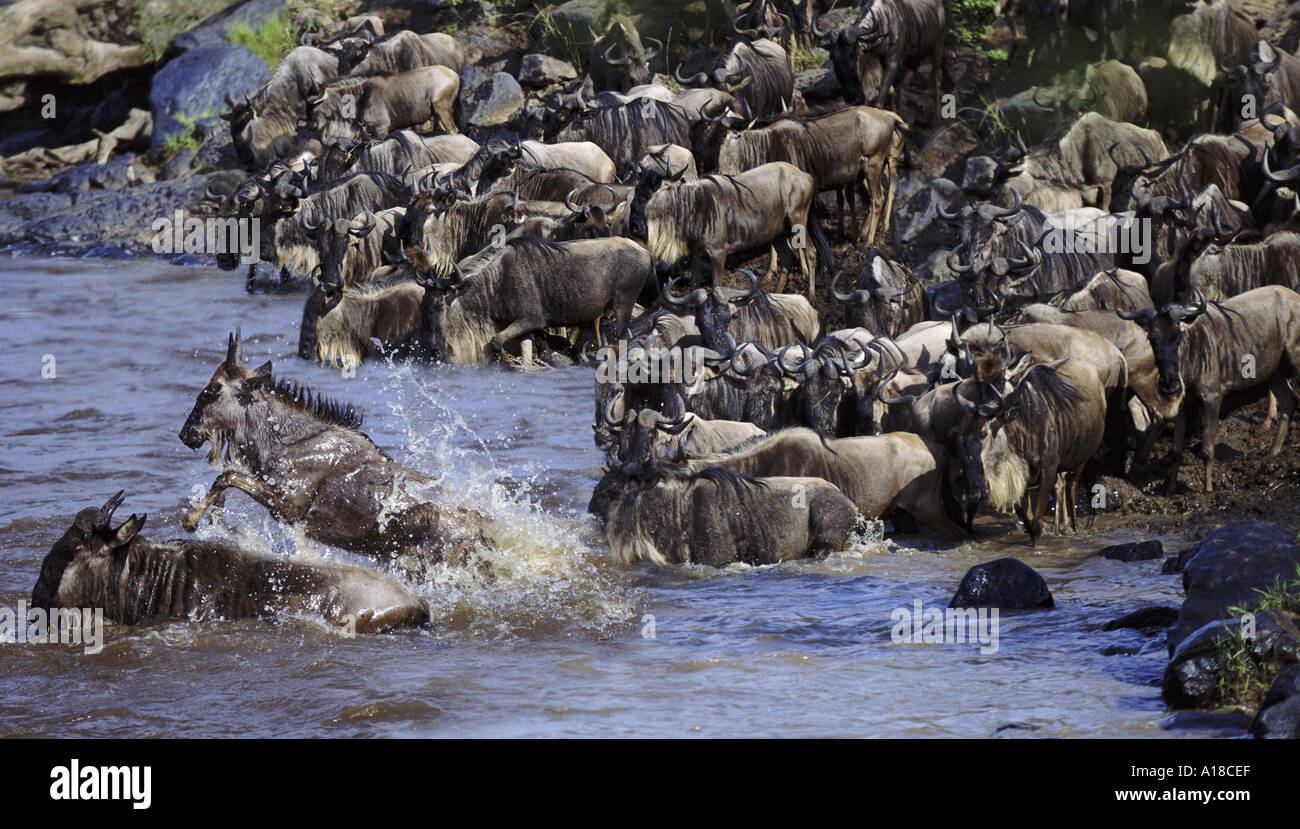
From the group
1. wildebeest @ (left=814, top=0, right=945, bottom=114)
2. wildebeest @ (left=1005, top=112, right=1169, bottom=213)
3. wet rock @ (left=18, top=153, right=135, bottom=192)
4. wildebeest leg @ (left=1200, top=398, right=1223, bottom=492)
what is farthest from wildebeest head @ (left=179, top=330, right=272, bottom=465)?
wet rock @ (left=18, top=153, right=135, bottom=192)

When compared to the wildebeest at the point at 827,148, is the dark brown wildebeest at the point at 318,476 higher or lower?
lower

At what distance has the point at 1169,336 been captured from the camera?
10172 millimetres

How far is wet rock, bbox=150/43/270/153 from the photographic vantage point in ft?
77.8

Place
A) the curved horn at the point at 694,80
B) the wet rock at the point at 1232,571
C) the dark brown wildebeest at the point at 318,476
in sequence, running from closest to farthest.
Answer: the wet rock at the point at 1232,571 < the dark brown wildebeest at the point at 318,476 < the curved horn at the point at 694,80

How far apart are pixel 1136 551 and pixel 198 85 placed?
19.4 m

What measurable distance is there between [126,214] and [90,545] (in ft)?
51.1

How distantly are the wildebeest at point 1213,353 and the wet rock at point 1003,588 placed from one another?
286 centimetres

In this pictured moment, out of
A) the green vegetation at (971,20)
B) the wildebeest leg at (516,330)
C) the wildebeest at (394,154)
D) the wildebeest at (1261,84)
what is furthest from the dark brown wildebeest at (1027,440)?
the green vegetation at (971,20)

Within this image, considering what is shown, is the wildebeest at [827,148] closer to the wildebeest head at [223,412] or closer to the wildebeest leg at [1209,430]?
the wildebeest leg at [1209,430]

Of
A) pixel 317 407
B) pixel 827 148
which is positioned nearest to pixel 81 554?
pixel 317 407

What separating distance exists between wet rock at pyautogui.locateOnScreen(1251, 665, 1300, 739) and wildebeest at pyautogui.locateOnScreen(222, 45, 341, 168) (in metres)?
17.8

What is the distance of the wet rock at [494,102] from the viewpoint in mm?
20703

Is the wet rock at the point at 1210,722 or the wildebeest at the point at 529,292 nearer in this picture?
the wet rock at the point at 1210,722

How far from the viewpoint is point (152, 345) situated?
1541 centimetres
